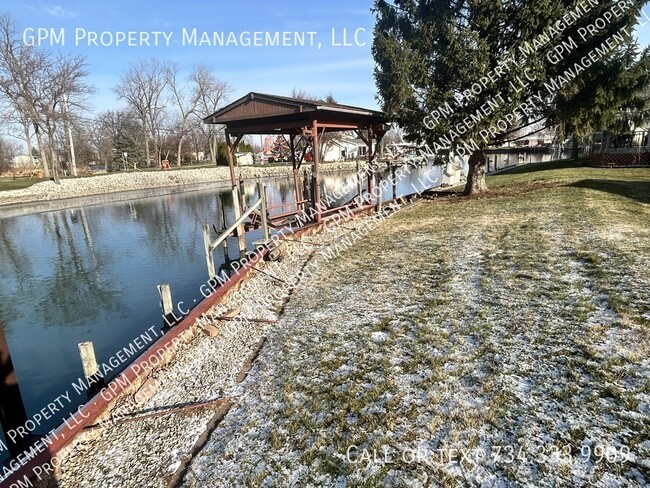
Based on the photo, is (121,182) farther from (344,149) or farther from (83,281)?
(344,149)

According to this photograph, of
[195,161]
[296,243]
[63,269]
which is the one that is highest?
[195,161]

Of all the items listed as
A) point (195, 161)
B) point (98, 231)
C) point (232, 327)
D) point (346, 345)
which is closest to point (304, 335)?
point (346, 345)

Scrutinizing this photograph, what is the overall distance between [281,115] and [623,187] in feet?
36.0

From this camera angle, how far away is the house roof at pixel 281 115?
1071cm

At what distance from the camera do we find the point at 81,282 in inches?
407

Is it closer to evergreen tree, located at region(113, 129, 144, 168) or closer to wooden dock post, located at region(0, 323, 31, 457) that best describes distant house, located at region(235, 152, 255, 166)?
evergreen tree, located at region(113, 129, 144, 168)

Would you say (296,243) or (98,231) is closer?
(296,243)

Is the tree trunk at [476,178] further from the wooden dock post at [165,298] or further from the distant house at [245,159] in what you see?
the distant house at [245,159]

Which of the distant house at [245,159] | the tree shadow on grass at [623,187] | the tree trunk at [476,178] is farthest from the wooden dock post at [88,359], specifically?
the distant house at [245,159]

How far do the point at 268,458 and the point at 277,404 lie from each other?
699 mm

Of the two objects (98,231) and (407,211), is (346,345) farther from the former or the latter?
(98,231)

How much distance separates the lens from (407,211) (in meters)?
13.2

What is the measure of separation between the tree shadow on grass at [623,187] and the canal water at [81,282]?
38.7 feet

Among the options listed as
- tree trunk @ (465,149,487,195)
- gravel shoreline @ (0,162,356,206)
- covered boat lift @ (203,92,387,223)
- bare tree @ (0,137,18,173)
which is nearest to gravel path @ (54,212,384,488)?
covered boat lift @ (203,92,387,223)
